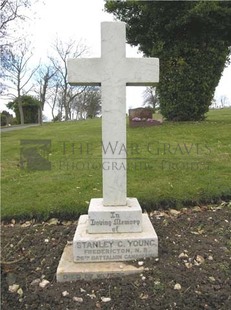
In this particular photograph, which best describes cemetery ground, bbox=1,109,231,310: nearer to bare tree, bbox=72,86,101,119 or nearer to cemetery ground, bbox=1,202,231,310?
cemetery ground, bbox=1,202,231,310

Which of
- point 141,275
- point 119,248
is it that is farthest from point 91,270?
point 141,275

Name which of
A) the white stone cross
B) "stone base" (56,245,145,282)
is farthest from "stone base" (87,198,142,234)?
the white stone cross

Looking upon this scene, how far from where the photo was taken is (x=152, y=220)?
3.72 m

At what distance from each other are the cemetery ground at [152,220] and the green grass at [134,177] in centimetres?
2

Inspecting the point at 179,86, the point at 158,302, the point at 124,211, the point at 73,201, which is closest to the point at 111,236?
the point at 124,211

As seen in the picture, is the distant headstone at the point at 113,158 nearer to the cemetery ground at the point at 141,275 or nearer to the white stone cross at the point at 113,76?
the white stone cross at the point at 113,76

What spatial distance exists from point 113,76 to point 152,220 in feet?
6.00

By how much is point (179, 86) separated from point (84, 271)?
10.3 m

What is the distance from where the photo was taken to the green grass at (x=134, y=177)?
13.8 ft

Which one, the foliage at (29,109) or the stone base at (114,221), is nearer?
the stone base at (114,221)

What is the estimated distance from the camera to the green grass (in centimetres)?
420

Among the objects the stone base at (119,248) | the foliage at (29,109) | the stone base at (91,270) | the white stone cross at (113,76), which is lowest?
the stone base at (91,270)

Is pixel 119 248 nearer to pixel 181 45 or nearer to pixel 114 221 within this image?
pixel 114 221

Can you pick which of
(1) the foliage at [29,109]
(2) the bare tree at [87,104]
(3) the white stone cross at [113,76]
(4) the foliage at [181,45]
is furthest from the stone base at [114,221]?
(2) the bare tree at [87,104]
